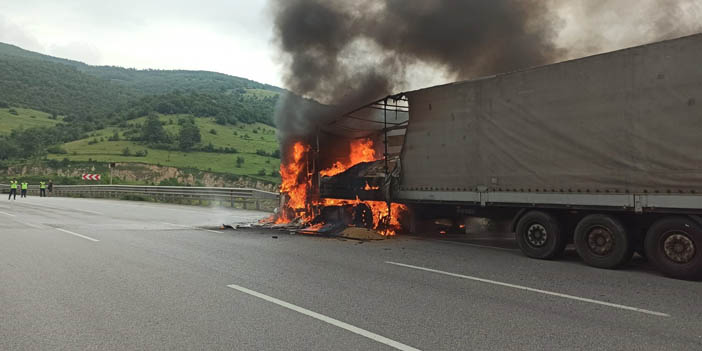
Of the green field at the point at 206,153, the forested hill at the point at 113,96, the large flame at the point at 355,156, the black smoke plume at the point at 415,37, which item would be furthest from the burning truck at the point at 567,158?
the forested hill at the point at 113,96

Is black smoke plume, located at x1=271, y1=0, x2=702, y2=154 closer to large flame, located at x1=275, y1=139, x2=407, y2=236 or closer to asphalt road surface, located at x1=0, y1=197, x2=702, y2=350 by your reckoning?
large flame, located at x1=275, y1=139, x2=407, y2=236

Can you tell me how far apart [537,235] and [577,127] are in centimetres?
193

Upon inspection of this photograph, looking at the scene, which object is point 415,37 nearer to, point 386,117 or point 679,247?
point 386,117

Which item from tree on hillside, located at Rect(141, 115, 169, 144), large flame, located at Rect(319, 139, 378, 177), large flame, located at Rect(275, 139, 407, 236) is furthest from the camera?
tree on hillside, located at Rect(141, 115, 169, 144)

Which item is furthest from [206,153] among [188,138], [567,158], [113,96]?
[113,96]

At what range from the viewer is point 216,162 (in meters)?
58.7

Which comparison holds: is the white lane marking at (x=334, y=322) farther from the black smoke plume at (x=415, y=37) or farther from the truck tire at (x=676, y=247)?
the black smoke plume at (x=415, y=37)

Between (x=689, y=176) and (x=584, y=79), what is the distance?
2.06 metres

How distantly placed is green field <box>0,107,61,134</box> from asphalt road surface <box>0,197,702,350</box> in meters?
91.5

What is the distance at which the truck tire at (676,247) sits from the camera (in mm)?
6125

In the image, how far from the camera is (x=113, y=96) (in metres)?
129

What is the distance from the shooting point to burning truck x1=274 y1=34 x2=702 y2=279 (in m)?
6.32

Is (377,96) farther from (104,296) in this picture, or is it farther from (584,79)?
(104,296)

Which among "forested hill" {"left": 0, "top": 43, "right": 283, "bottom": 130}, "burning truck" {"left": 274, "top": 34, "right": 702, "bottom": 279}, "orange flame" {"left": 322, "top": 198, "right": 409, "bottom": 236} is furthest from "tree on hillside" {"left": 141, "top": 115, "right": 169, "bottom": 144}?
"burning truck" {"left": 274, "top": 34, "right": 702, "bottom": 279}
